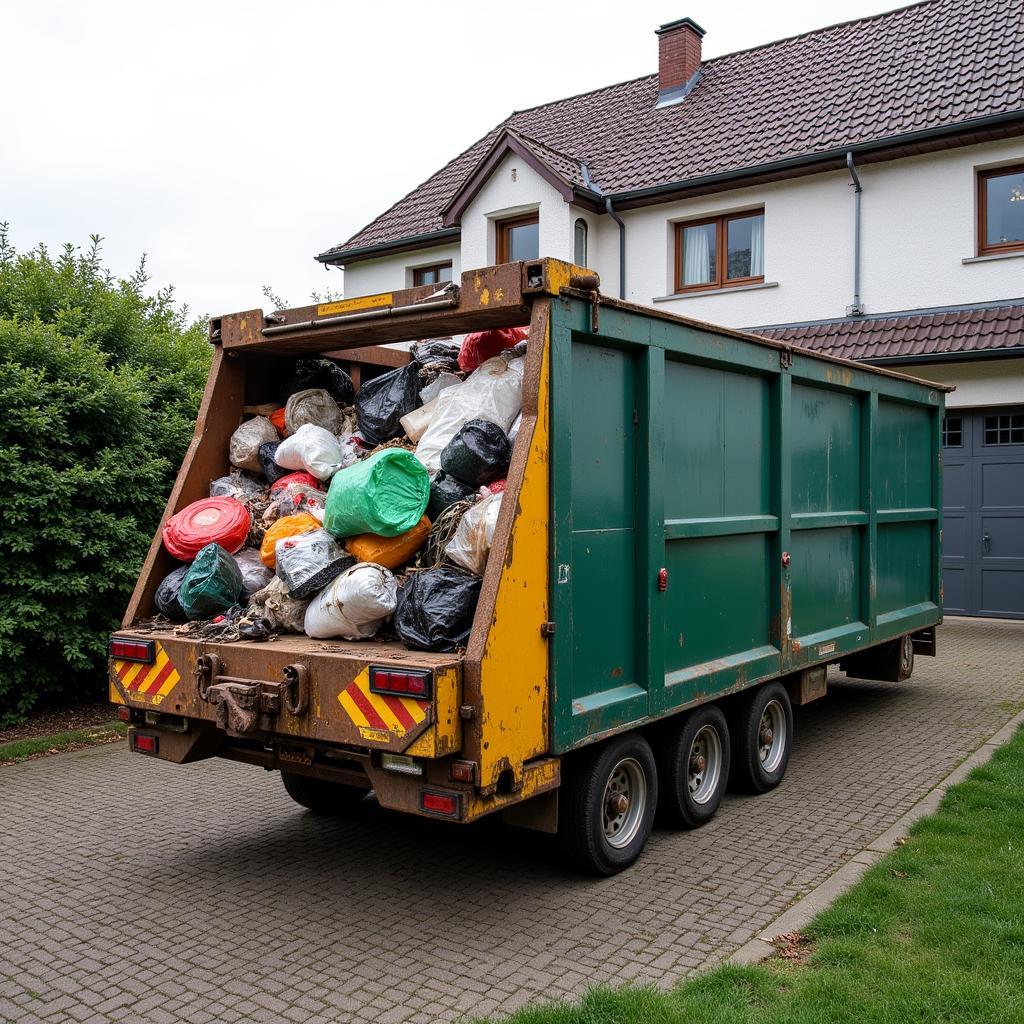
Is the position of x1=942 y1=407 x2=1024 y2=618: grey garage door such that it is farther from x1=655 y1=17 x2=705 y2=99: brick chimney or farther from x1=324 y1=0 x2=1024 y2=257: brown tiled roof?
x1=655 y1=17 x2=705 y2=99: brick chimney

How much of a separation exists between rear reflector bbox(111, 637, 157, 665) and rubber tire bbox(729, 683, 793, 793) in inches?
123

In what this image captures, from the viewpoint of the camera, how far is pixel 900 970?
3625 millimetres

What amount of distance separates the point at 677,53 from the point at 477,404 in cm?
1499

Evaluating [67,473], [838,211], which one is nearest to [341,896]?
[67,473]

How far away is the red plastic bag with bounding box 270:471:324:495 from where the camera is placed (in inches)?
207

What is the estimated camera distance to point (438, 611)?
4082 mm

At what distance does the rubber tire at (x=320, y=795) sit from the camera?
558 cm

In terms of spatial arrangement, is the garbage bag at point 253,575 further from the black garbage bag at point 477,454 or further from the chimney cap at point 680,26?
the chimney cap at point 680,26

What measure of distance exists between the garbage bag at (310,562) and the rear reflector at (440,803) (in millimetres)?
1112

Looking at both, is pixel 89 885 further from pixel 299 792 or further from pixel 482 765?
pixel 482 765

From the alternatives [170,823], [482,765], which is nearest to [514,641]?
[482,765]

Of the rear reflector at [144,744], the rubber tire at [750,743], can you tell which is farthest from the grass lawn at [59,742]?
the rubber tire at [750,743]

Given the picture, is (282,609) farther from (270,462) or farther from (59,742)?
(59,742)

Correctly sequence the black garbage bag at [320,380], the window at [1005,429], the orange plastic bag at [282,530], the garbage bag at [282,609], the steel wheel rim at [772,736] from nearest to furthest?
the garbage bag at [282,609]
the orange plastic bag at [282,530]
the black garbage bag at [320,380]
the steel wheel rim at [772,736]
the window at [1005,429]
